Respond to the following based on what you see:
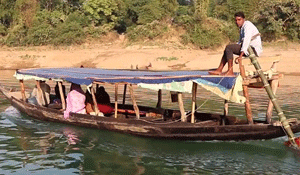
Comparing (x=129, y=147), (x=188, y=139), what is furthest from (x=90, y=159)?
(x=188, y=139)

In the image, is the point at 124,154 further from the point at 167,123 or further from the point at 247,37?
the point at 247,37

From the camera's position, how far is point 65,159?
945 centimetres

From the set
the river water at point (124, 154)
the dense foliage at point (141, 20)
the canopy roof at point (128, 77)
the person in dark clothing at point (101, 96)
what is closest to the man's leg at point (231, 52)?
the canopy roof at point (128, 77)

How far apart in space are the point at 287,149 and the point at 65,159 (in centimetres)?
489

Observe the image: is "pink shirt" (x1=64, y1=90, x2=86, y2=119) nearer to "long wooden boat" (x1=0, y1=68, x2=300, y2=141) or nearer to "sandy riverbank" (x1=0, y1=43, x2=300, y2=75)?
"long wooden boat" (x1=0, y1=68, x2=300, y2=141)

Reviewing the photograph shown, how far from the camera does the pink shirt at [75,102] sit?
12.5 m

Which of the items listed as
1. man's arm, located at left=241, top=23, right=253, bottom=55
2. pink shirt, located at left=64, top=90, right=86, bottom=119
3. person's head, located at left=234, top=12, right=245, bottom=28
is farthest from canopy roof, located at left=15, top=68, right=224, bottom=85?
person's head, located at left=234, top=12, right=245, bottom=28

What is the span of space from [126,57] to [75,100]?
67.5 feet

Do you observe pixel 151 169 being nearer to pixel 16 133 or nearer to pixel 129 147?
pixel 129 147

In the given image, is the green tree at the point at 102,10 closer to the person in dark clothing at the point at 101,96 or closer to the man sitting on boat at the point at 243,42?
the person in dark clothing at the point at 101,96

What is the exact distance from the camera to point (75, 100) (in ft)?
41.0

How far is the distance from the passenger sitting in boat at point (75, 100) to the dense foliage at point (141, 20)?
2340cm

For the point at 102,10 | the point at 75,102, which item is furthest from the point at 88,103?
the point at 102,10

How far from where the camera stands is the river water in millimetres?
8688
